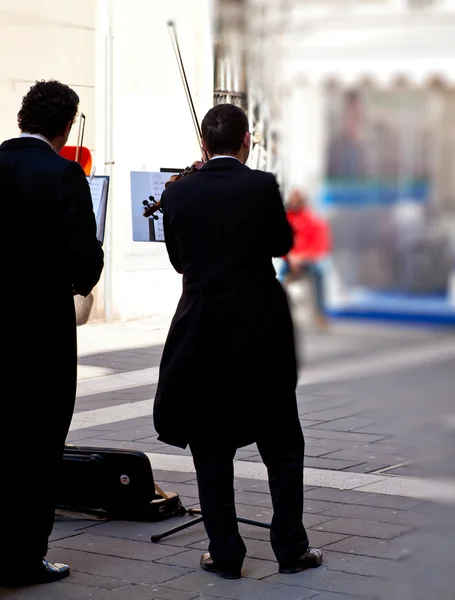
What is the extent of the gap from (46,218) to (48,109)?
329 millimetres

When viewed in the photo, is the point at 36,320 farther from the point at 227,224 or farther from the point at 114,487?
the point at 114,487

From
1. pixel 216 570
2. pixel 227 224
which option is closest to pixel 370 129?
pixel 227 224

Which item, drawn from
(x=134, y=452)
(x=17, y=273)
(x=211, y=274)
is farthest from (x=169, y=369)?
(x=134, y=452)

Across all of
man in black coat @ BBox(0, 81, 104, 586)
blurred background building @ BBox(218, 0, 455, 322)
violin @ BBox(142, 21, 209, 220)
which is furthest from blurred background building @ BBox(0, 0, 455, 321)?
violin @ BBox(142, 21, 209, 220)

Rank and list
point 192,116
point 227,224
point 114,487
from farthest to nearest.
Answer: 1. point 192,116
2. point 114,487
3. point 227,224

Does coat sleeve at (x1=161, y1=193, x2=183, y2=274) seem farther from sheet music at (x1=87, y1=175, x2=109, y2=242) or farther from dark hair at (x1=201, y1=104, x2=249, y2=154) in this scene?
sheet music at (x1=87, y1=175, x2=109, y2=242)

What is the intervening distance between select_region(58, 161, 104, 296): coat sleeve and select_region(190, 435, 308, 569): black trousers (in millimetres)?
605

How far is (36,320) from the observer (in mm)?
3062

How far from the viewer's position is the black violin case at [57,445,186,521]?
371 cm

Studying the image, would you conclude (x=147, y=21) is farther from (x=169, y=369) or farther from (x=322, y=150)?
(x=322, y=150)

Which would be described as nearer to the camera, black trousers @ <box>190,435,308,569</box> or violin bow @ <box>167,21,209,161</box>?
black trousers @ <box>190,435,308,569</box>

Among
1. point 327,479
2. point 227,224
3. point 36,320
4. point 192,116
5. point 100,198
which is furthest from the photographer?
point 327,479

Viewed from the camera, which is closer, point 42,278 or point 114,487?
point 42,278

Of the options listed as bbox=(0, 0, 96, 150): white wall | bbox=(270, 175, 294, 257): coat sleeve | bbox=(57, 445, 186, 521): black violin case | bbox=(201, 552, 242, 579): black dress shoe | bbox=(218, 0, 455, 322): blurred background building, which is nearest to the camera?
bbox=(218, 0, 455, 322): blurred background building
